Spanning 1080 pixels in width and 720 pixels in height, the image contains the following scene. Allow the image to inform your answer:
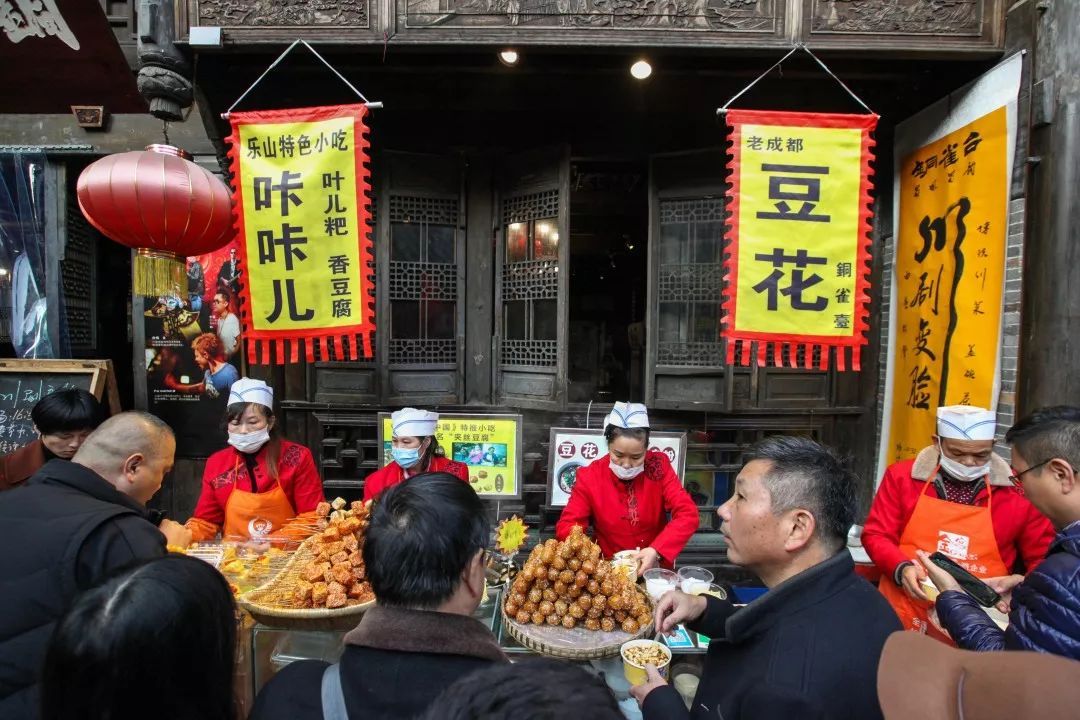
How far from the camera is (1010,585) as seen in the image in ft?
9.82

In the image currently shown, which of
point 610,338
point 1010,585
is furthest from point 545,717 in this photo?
point 610,338

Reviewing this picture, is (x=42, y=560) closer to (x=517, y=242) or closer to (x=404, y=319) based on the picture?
(x=404, y=319)

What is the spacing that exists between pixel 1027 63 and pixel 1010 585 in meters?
3.84

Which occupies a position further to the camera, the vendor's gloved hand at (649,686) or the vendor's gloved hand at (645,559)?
the vendor's gloved hand at (645,559)

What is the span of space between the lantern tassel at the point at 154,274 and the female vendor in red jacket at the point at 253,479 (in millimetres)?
939

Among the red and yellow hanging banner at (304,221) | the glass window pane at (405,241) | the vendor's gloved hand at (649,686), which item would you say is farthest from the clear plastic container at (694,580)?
the glass window pane at (405,241)

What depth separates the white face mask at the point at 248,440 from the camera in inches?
162

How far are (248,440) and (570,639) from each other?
9.93ft

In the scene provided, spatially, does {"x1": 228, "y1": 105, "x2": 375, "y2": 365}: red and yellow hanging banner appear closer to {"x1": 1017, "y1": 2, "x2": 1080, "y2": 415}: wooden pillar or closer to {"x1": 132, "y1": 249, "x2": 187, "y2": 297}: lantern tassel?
{"x1": 132, "y1": 249, "x2": 187, "y2": 297}: lantern tassel

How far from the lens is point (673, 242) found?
18.3 feet

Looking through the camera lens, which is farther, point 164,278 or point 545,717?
point 164,278

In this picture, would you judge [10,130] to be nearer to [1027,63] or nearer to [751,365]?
[751,365]

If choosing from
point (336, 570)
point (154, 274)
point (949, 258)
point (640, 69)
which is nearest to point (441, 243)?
point (640, 69)

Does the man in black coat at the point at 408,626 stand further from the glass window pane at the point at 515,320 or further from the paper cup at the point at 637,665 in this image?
the glass window pane at the point at 515,320
